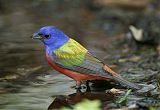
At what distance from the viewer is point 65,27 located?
35.7ft

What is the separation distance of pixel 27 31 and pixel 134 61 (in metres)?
2.80

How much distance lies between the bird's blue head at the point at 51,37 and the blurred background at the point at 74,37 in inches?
20.5

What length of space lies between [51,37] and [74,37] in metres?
3.65

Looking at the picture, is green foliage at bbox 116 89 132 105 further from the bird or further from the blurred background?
the bird

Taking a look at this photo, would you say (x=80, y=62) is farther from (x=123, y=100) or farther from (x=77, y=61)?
(x=123, y=100)

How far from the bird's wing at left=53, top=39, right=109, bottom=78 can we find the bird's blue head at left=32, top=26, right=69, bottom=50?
10cm

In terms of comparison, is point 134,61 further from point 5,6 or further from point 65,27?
point 5,6

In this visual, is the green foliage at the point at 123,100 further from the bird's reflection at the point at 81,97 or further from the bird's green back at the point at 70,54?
the bird's green back at the point at 70,54

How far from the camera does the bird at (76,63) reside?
19.9 ft

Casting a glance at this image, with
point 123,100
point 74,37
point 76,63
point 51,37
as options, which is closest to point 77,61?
point 76,63

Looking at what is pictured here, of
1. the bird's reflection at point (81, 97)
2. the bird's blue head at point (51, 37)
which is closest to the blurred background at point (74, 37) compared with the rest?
the bird's reflection at point (81, 97)

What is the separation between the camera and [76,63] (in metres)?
6.14

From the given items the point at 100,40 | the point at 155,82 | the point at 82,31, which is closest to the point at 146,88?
the point at 155,82

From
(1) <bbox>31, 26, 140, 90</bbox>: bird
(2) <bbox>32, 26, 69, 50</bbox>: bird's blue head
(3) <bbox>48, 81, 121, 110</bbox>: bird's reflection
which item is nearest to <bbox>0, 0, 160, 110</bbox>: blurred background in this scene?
(3) <bbox>48, 81, 121, 110</bbox>: bird's reflection
